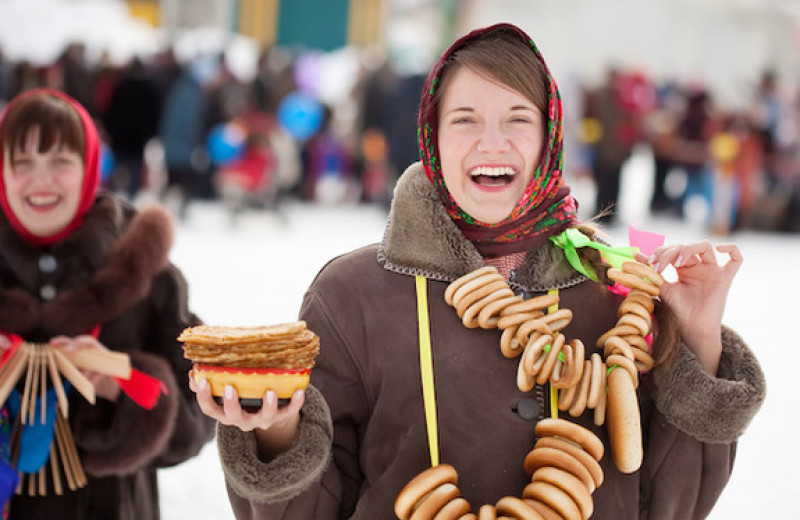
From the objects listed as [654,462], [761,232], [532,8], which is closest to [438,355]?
[654,462]

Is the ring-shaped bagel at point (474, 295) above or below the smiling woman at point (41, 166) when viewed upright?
below

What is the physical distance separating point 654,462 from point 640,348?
24cm

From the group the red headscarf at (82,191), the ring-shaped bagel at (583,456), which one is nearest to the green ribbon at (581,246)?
the ring-shaped bagel at (583,456)

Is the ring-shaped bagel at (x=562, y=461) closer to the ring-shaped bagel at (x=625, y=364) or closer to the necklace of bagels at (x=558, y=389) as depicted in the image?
the necklace of bagels at (x=558, y=389)

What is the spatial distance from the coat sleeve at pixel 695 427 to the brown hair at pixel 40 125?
1.56 metres

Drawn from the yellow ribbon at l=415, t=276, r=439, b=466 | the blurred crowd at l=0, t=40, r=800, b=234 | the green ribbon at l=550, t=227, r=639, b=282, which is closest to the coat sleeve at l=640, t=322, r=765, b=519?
the green ribbon at l=550, t=227, r=639, b=282

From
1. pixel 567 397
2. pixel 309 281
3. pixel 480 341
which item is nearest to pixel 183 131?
pixel 309 281

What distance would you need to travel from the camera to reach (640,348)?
65.7 inches

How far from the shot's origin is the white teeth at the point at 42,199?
2.28 m

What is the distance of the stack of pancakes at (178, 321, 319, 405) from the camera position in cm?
145

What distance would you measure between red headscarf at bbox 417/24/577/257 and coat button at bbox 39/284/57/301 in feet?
3.59

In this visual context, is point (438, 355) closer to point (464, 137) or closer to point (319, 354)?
point (319, 354)

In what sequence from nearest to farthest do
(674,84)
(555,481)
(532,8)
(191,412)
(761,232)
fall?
1. (555,481)
2. (191,412)
3. (761,232)
4. (674,84)
5. (532,8)

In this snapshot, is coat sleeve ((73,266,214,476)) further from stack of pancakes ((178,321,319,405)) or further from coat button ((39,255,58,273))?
stack of pancakes ((178,321,319,405))
